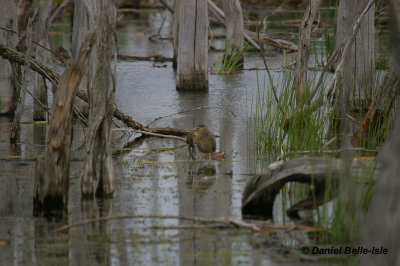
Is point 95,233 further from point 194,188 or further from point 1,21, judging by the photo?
point 1,21

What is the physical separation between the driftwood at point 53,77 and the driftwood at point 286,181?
2478 millimetres

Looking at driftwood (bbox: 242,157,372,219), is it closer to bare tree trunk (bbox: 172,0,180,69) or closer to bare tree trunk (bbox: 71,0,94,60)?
bare tree trunk (bbox: 71,0,94,60)

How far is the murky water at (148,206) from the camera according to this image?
367cm

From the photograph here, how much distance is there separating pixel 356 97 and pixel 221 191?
4.04m

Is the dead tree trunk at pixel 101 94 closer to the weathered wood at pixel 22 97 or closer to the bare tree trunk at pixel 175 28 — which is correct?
the weathered wood at pixel 22 97

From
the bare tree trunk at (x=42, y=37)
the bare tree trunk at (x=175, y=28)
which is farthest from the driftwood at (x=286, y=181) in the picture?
the bare tree trunk at (x=175, y=28)

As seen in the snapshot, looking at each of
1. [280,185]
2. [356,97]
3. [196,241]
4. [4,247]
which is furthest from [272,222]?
[356,97]

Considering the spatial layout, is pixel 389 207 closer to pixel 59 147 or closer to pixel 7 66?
pixel 59 147

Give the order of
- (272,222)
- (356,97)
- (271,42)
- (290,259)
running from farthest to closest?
(271,42)
(356,97)
(272,222)
(290,259)

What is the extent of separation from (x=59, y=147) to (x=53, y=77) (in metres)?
1.92

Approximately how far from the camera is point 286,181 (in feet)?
14.2

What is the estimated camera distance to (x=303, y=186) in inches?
191

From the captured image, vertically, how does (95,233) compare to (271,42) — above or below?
below

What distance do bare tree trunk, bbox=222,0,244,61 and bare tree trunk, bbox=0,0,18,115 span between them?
477 centimetres
